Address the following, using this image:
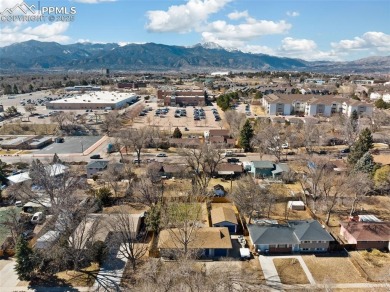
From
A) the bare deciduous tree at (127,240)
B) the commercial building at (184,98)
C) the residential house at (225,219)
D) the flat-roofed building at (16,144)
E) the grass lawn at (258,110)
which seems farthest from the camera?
the commercial building at (184,98)

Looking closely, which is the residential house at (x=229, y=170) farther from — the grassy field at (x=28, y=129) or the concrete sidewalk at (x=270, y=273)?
the grassy field at (x=28, y=129)

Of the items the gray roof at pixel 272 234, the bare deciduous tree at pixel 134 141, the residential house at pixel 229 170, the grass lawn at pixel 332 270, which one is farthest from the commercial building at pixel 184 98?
the grass lawn at pixel 332 270

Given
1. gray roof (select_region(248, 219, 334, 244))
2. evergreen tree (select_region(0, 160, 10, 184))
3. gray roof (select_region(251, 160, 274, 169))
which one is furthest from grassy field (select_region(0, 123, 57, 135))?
gray roof (select_region(248, 219, 334, 244))

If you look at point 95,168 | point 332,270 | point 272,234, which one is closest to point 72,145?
point 95,168

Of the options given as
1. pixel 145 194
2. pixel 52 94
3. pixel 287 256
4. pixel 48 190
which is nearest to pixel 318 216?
pixel 287 256

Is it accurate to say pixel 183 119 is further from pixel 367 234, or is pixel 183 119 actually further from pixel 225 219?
pixel 367 234

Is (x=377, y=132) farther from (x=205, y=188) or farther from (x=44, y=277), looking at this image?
(x=44, y=277)

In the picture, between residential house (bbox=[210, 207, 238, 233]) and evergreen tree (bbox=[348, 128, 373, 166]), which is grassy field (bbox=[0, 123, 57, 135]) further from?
evergreen tree (bbox=[348, 128, 373, 166])
